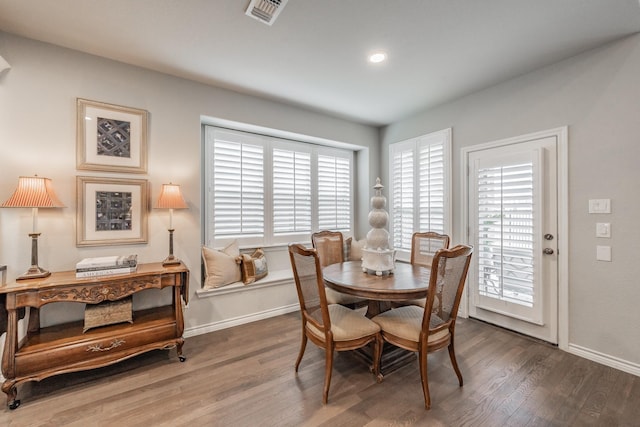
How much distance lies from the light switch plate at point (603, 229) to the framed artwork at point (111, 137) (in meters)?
4.10

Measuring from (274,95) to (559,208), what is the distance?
124 inches

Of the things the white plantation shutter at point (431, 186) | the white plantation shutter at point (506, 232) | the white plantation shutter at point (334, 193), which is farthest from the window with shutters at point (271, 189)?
the white plantation shutter at point (506, 232)

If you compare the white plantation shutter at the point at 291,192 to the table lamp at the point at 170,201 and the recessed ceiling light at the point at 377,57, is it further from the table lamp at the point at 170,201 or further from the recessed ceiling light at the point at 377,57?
the recessed ceiling light at the point at 377,57

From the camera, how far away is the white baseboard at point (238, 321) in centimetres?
282

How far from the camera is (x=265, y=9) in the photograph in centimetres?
184

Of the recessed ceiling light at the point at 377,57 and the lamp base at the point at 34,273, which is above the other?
the recessed ceiling light at the point at 377,57

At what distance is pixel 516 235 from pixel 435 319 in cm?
155

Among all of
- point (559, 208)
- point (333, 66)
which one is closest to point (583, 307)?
point (559, 208)

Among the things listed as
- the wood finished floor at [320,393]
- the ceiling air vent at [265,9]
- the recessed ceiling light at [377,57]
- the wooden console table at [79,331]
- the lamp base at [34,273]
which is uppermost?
Result: the recessed ceiling light at [377,57]

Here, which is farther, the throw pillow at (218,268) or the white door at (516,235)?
the throw pillow at (218,268)

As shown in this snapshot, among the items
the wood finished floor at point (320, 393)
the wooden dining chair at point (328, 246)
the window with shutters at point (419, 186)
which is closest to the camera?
the wood finished floor at point (320, 393)

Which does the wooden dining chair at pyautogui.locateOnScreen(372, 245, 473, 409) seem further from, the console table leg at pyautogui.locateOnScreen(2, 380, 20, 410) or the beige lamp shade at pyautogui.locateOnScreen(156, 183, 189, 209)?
the console table leg at pyautogui.locateOnScreen(2, 380, 20, 410)

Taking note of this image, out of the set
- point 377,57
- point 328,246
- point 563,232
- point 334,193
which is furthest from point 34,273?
point 563,232

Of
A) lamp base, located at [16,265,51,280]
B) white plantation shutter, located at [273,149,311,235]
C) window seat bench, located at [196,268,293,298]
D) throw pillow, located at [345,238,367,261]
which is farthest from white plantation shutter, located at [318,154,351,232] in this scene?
lamp base, located at [16,265,51,280]
